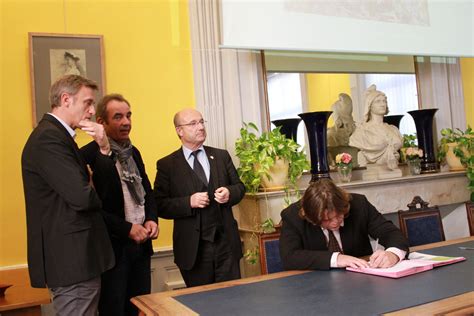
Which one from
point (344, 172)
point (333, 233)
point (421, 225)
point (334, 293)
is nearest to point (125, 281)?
point (333, 233)

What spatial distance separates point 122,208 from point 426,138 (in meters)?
3.04

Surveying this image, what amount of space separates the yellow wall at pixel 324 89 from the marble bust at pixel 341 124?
5cm

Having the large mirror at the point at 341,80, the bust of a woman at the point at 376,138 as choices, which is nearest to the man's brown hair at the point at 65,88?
the large mirror at the point at 341,80

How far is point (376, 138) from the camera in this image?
4363mm

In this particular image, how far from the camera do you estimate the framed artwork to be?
3410mm

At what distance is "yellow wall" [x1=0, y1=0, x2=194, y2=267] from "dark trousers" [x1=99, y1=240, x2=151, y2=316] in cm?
105

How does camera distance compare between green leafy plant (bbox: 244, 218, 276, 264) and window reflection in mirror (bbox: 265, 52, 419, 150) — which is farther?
window reflection in mirror (bbox: 265, 52, 419, 150)

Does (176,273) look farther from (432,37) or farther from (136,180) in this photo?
(432,37)

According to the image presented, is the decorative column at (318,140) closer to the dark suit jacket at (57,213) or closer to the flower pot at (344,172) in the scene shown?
the flower pot at (344,172)

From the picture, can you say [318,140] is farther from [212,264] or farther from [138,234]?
[138,234]

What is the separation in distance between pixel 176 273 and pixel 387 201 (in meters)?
1.76

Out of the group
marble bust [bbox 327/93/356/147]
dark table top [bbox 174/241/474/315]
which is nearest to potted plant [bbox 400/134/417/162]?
marble bust [bbox 327/93/356/147]

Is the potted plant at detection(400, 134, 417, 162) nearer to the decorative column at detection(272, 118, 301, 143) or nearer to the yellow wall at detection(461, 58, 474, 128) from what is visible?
the yellow wall at detection(461, 58, 474, 128)

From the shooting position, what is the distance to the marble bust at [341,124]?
436cm
